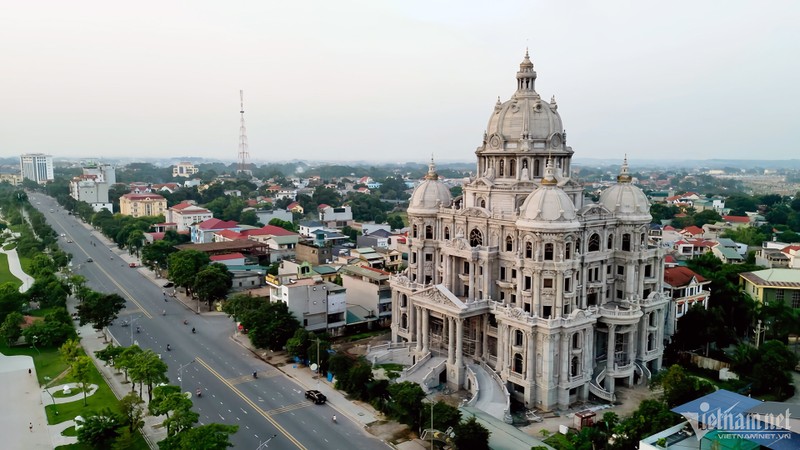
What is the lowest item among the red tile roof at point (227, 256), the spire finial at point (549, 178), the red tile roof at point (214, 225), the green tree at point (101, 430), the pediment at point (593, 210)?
the green tree at point (101, 430)

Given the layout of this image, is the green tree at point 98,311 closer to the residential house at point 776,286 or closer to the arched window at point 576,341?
the arched window at point 576,341

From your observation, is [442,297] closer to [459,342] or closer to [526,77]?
[459,342]

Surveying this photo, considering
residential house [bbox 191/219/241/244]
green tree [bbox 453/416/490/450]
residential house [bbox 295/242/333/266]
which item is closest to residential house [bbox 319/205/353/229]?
residential house [bbox 191/219/241/244]

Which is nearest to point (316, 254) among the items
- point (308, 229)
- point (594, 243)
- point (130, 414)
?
point (308, 229)

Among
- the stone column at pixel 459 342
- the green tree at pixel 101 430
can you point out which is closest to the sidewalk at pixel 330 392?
the stone column at pixel 459 342

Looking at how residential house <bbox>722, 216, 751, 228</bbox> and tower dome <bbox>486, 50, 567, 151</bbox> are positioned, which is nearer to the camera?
tower dome <bbox>486, 50, 567, 151</bbox>

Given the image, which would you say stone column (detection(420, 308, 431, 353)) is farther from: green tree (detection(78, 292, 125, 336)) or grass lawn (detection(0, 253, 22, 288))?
grass lawn (detection(0, 253, 22, 288))

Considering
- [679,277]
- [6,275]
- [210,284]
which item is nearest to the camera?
[679,277]
